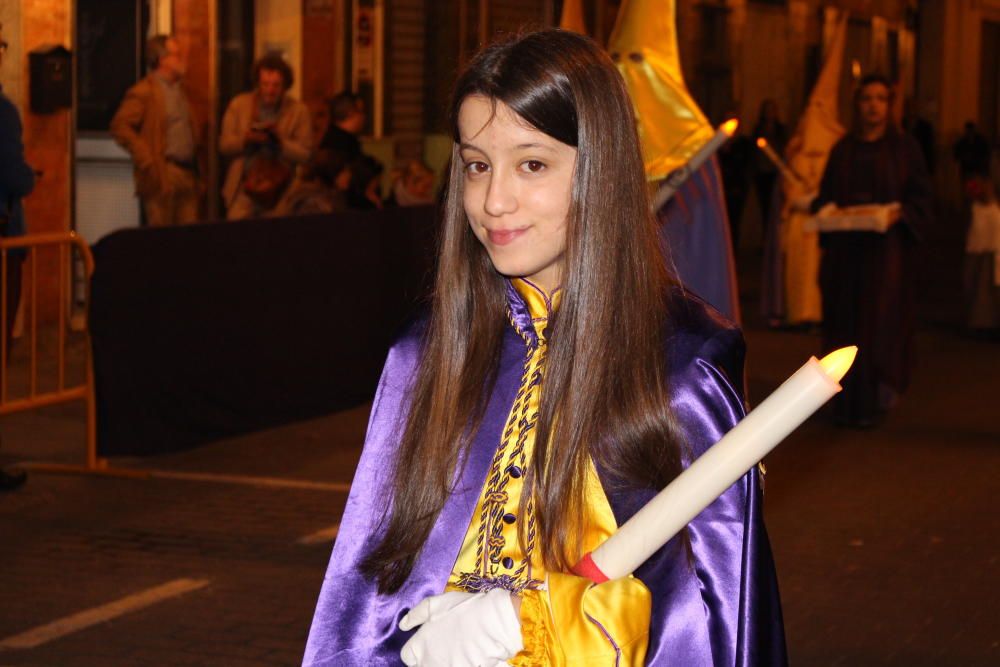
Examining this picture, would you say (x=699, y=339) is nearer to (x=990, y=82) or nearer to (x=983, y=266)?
(x=983, y=266)

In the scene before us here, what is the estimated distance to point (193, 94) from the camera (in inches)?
601

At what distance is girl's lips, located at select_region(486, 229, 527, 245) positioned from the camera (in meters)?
2.62

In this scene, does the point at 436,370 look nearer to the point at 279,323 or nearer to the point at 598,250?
the point at 598,250

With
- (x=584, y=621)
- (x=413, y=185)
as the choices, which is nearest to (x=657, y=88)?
(x=584, y=621)

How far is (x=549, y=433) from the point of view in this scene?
2602 mm

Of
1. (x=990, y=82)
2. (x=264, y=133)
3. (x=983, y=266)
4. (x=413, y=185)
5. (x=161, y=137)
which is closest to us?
(x=264, y=133)

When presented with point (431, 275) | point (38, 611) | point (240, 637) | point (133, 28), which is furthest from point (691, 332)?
point (133, 28)

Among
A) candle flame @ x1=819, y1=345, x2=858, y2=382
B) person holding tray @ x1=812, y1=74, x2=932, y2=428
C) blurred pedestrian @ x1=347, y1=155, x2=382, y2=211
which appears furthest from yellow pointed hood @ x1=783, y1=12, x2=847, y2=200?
candle flame @ x1=819, y1=345, x2=858, y2=382

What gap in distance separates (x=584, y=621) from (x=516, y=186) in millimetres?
676

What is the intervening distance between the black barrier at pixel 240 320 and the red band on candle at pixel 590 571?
5941 mm

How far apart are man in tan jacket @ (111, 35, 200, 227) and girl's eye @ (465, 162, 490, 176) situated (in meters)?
10.4

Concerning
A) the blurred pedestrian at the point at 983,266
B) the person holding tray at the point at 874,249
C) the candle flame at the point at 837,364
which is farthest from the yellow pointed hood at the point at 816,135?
the candle flame at the point at 837,364

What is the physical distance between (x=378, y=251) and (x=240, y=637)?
5.37m

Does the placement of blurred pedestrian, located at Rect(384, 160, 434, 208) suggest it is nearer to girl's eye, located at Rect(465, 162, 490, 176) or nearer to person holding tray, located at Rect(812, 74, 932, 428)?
person holding tray, located at Rect(812, 74, 932, 428)
